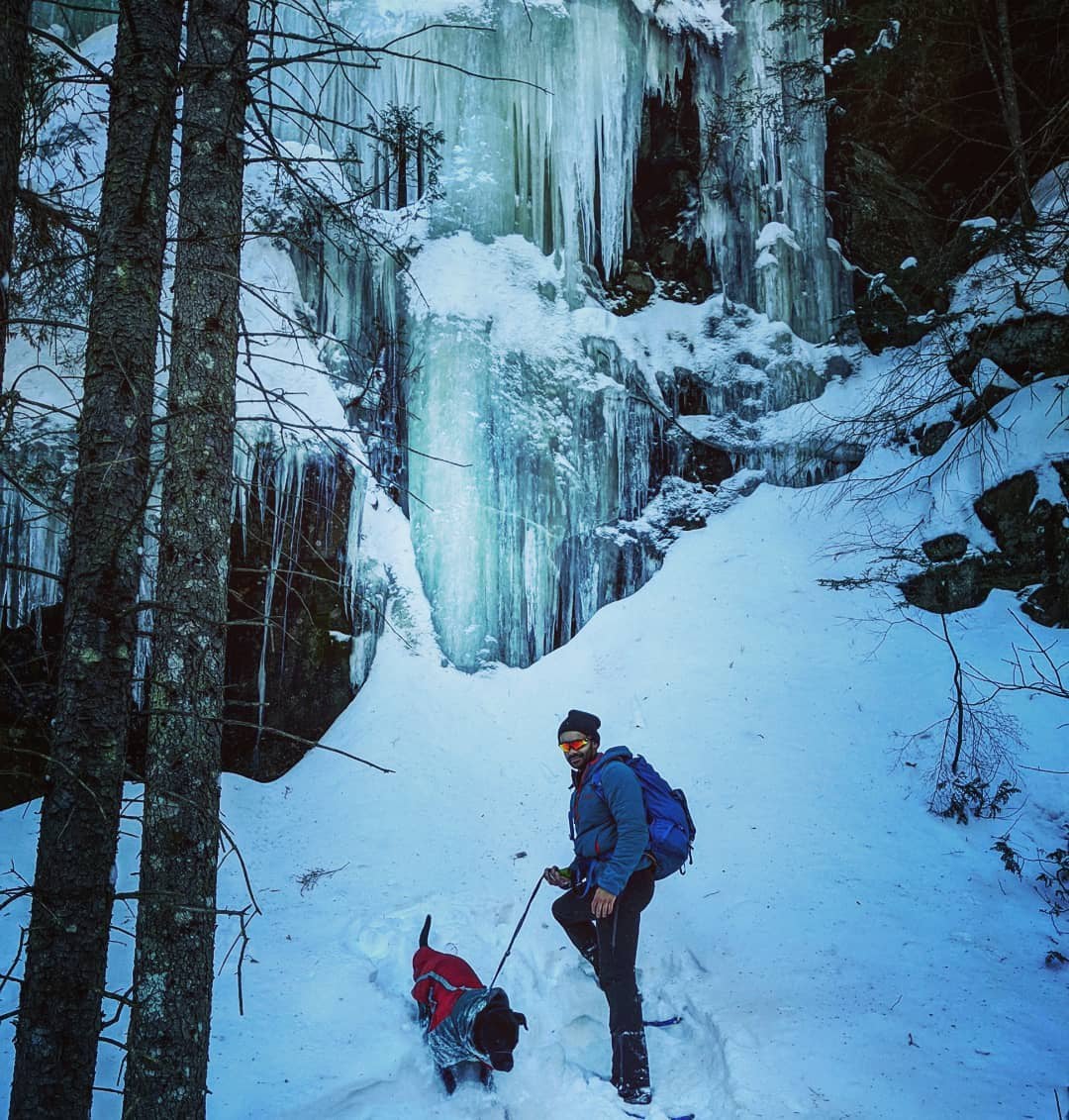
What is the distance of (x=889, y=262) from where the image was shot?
10.8 metres

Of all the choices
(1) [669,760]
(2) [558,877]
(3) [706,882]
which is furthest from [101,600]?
(1) [669,760]

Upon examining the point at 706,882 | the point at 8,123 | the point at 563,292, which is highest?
the point at 563,292

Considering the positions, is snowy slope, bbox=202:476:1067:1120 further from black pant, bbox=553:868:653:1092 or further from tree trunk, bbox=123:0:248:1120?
tree trunk, bbox=123:0:248:1120

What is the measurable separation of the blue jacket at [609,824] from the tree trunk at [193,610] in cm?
153

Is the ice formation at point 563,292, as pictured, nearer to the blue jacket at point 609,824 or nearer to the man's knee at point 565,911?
the man's knee at point 565,911

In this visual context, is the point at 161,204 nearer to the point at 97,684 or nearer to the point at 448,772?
the point at 97,684

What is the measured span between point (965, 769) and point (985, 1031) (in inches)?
109

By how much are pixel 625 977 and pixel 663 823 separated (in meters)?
0.62

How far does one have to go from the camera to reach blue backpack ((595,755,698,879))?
328cm

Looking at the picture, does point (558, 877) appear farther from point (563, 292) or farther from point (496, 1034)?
point (563, 292)

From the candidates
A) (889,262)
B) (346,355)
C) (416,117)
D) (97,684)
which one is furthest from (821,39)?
(97,684)

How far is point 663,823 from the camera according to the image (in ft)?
10.8

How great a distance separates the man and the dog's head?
410mm

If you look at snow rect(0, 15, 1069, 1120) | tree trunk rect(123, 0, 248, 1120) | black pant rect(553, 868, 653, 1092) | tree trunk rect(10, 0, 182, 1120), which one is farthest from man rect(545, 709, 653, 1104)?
tree trunk rect(10, 0, 182, 1120)
